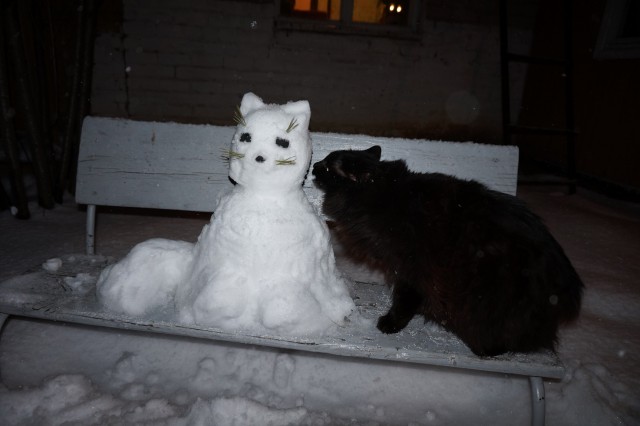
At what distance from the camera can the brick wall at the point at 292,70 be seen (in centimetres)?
544

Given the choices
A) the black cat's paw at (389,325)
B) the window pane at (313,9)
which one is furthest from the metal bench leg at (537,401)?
the window pane at (313,9)

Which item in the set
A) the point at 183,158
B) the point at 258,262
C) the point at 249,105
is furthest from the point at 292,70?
the point at 258,262

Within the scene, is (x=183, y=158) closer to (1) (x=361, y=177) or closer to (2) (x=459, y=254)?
(1) (x=361, y=177)

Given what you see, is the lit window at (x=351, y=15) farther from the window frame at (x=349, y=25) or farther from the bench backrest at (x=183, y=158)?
the bench backrest at (x=183, y=158)

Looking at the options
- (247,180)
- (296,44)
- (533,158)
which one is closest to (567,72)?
(533,158)

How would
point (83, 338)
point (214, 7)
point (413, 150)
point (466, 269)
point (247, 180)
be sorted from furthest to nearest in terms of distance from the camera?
point (214, 7)
point (413, 150)
point (83, 338)
point (247, 180)
point (466, 269)

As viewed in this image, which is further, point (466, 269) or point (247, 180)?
point (247, 180)

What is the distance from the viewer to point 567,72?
183 inches

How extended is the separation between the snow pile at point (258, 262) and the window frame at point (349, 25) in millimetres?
A: 4583

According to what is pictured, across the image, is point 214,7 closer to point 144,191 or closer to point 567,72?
point 144,191

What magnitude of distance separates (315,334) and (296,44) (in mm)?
5154

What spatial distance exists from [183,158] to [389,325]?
4.78 feet

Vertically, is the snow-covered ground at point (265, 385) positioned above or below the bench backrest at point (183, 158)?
below

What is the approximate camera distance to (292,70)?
577 centimetres
